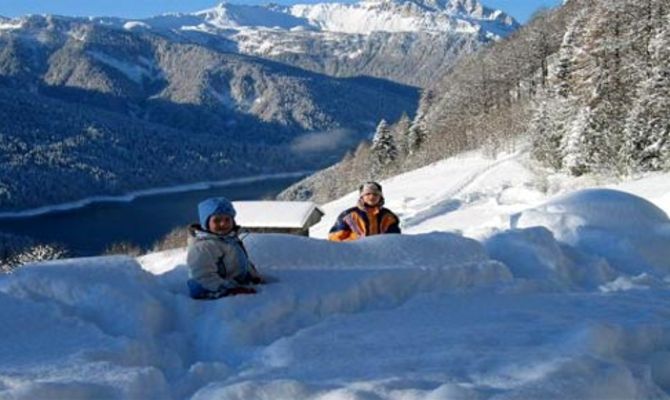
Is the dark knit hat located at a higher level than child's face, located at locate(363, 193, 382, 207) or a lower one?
higher

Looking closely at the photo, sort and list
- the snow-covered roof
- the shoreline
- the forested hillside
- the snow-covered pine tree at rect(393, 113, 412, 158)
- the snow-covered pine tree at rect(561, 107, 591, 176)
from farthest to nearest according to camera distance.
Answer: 1. the shoreline
2. the snow-covered pine tree at rect(393, 113, 412, 158)
3. the snow-covered pine tree at rect(561, 107, 591, 176)
4. the forested hillside
5. the snow-covered roof

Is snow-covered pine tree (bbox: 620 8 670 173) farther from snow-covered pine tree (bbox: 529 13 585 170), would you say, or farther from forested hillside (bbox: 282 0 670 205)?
snow-covered pine tree (bbox: 529 13 585 170)

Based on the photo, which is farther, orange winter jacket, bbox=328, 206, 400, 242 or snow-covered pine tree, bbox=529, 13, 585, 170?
snow-covered pine tree, bbox=529, 13, 585, 170

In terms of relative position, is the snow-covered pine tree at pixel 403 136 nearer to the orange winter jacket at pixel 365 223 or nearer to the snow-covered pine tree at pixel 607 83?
the snow-covered pine tree at pixel 607 83

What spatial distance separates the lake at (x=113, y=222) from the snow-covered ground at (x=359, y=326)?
211ft

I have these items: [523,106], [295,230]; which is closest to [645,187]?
[295,230]

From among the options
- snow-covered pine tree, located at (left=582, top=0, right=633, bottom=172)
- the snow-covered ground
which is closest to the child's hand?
Result: the snow-covered ground

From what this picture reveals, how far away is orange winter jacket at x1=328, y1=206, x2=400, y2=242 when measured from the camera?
303 inches

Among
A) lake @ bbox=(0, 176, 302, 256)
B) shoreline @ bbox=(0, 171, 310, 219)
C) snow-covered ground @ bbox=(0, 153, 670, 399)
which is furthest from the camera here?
shoreline @ bbox=(0, 171, 310, 219)

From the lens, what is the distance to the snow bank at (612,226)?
696cm

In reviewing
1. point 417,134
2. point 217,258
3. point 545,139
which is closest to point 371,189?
point 217,258

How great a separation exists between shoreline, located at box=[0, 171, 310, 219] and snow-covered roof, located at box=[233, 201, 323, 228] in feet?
309

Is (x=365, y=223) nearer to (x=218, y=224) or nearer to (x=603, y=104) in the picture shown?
(x=218, y=224)

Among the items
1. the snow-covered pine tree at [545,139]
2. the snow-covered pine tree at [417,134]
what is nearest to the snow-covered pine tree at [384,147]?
the snow-covered pine tree at [417,134]
